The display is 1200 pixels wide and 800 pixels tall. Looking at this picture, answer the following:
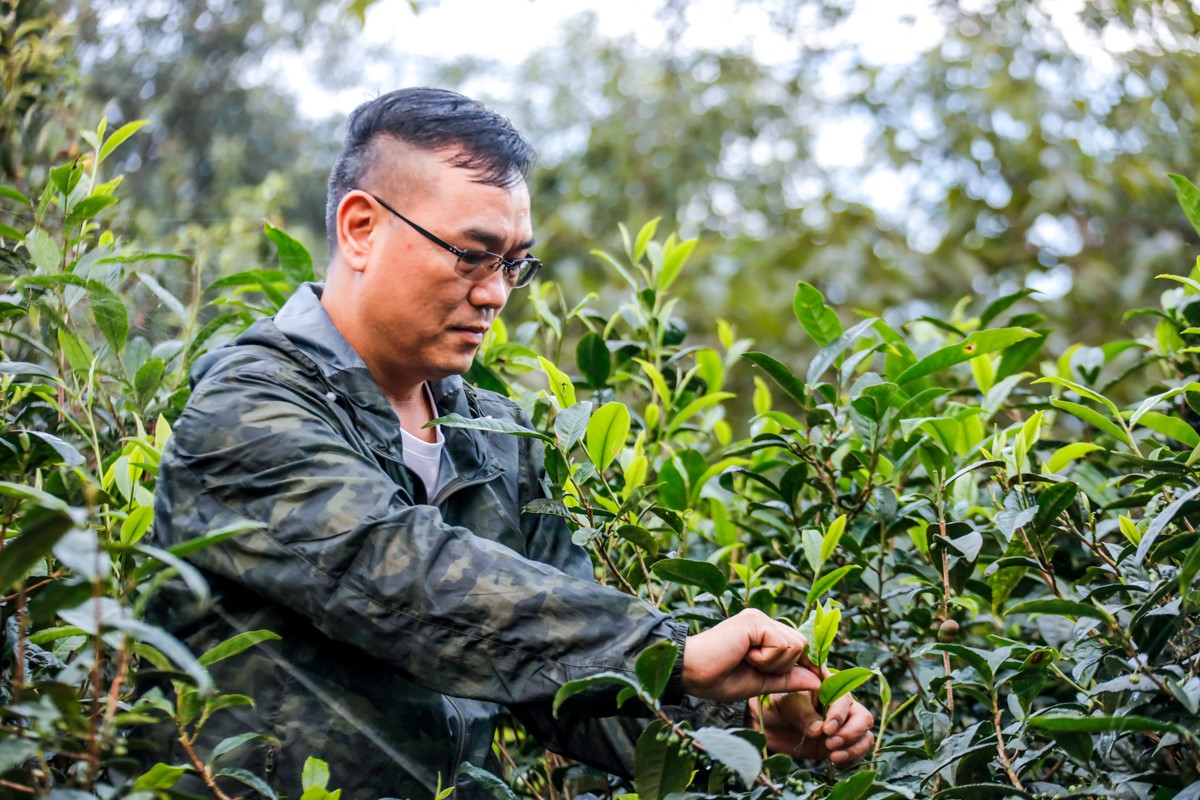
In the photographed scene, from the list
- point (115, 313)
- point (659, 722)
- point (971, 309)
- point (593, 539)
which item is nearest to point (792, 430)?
point (593, 539)

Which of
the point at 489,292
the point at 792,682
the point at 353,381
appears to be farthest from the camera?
the point at 489,292

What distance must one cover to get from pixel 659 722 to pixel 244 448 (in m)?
0.62

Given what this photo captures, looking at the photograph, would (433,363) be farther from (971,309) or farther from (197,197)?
(197,197)

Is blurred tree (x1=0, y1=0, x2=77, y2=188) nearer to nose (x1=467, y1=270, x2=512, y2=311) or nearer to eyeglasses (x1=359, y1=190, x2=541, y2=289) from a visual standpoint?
eyeglasses (x1=359, y1=190, x2=541, y2=289)

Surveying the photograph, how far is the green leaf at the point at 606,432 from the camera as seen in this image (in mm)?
1776

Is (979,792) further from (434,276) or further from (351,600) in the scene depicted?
(434,276)

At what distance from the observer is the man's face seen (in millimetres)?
1941

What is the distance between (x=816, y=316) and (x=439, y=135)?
670 mm

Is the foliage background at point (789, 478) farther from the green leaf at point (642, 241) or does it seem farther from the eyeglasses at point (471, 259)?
the eyeglasses at point (471, 259)

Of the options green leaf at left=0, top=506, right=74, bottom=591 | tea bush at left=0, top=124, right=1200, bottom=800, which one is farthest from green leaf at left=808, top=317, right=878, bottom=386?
green leaf at left=0, top=506, right=74, bottom=591

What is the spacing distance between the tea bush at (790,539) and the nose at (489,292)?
183 millimetres

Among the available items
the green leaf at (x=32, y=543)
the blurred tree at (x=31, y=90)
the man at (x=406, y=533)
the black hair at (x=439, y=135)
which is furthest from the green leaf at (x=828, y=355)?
the blurred tree at (x=31, y=90)

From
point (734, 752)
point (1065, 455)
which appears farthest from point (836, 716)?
point (1065, 455)

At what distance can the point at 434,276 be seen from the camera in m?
1.94
